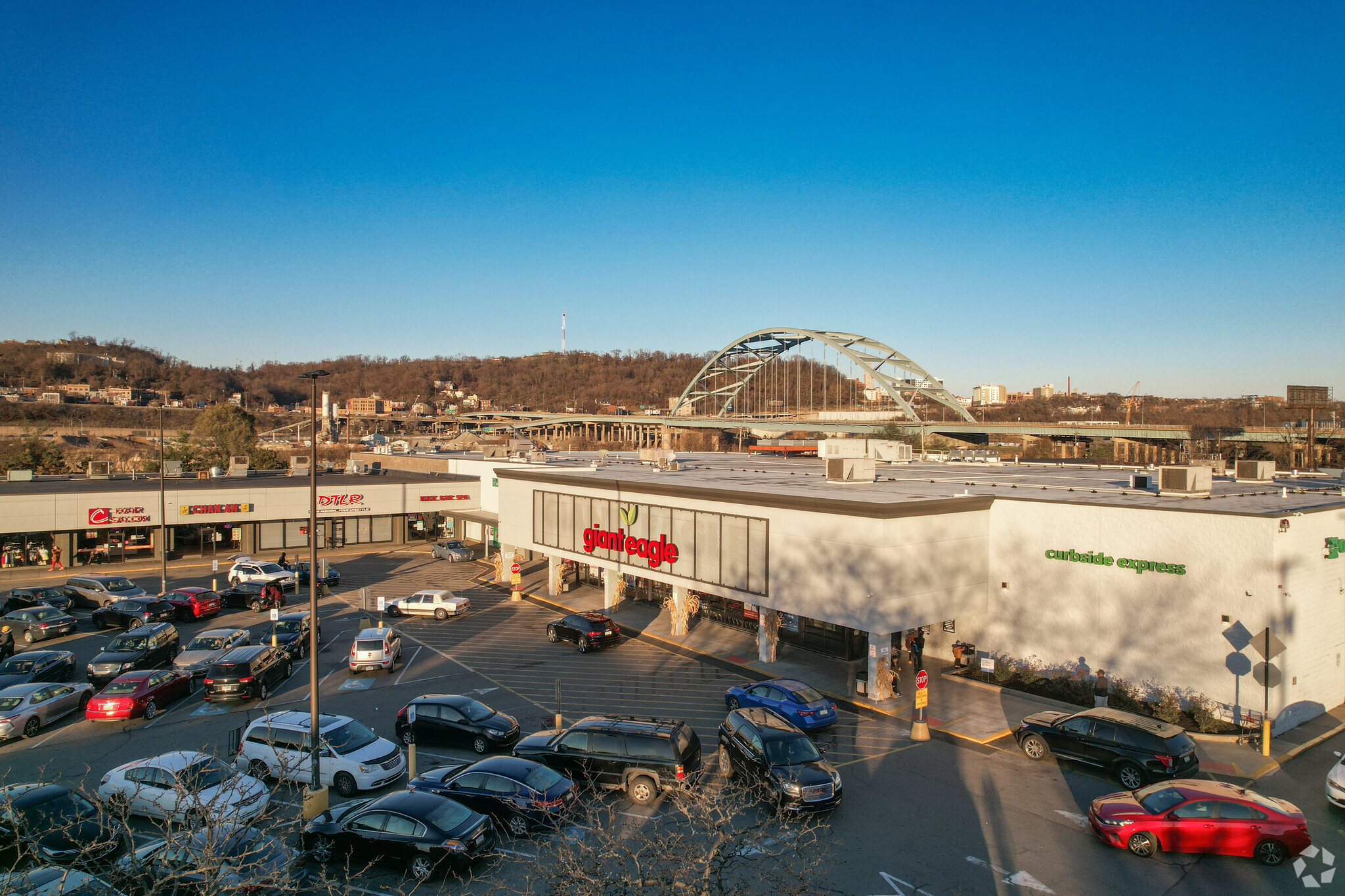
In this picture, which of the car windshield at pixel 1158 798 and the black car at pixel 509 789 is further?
the black car at pixel 509 789

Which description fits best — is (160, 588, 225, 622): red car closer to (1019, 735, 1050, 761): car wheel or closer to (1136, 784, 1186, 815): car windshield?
(1019, 735, 1050, 761): car wheel

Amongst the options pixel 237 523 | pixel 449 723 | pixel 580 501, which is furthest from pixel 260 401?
pixel 449 723

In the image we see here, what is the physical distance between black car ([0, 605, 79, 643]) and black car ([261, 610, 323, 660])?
279 inches

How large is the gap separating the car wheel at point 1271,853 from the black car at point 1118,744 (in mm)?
2358

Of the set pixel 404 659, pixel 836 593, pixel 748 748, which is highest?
pixel 836 593

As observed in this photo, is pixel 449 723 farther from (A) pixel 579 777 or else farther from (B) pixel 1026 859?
(B) pixel 1026 859

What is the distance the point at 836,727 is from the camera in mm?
18094

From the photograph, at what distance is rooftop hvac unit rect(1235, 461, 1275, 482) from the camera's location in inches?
1093

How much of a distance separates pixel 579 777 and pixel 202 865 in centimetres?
886

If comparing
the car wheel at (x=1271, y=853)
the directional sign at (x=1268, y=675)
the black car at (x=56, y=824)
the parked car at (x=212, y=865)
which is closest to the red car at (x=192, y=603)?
the black car at (x=56, y=824)

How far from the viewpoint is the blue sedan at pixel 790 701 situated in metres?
17.7

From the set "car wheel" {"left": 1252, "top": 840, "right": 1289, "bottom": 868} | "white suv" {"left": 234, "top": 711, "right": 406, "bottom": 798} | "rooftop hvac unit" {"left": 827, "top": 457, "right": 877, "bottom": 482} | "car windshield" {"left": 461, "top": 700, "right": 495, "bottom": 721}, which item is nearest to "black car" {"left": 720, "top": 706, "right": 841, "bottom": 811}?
"car windshield" {"left": 461, "top": 700, "right": 495, "bottom": 721}

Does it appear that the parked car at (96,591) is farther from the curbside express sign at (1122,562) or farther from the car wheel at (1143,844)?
the car wheel at (1143,844)

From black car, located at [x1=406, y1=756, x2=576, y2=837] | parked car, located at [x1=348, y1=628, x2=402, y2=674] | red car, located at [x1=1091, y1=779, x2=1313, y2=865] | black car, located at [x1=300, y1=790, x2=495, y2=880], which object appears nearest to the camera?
black car, located at [x1=300, y1=790, x2=495, y2=880]
